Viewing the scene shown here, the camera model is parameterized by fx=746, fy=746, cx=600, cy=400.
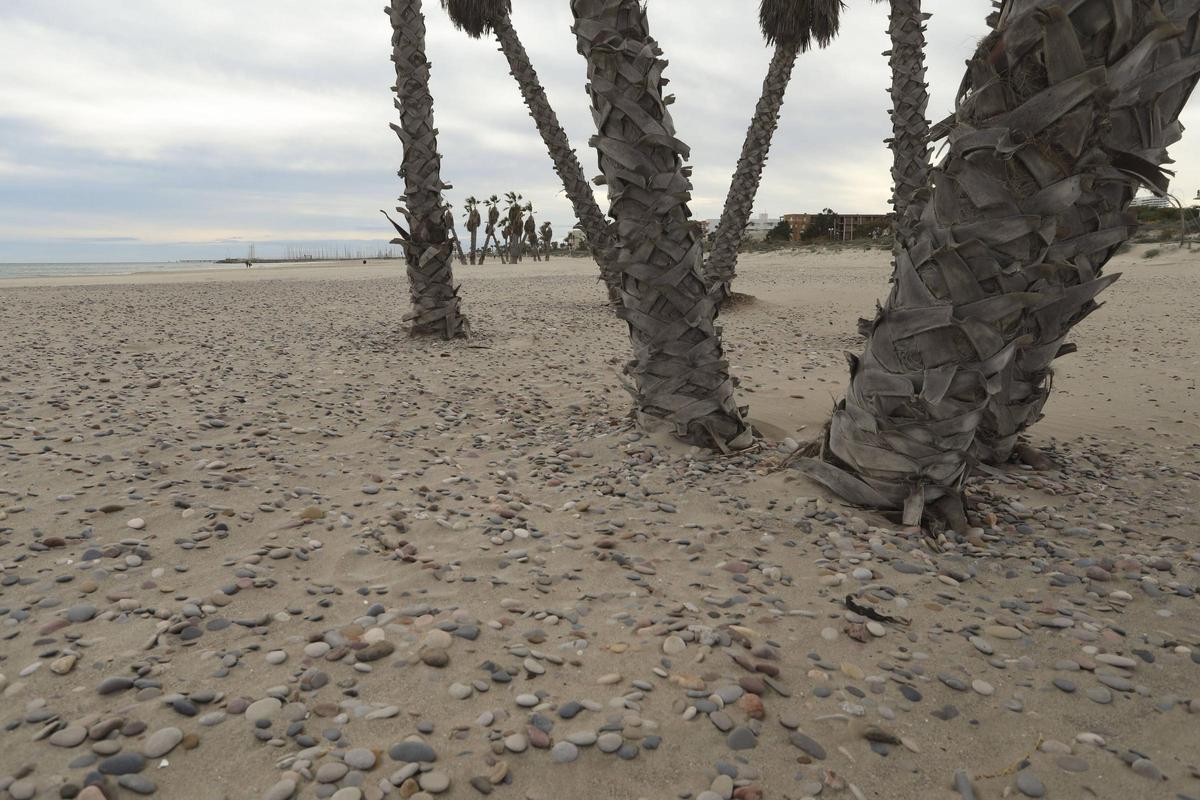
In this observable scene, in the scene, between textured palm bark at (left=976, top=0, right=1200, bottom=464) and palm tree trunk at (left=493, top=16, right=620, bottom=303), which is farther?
palm tree trunk at (left=493, top=16, right=620, bottom=303)

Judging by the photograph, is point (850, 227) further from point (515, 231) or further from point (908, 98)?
point (908, 98)

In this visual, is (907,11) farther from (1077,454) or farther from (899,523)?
(899,523)

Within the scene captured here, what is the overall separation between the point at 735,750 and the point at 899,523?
182cm

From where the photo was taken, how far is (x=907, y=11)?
8.02 m

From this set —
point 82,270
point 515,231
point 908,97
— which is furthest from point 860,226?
point 82,270

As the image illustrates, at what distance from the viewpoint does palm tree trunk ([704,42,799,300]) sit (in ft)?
37.3

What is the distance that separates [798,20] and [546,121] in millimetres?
3985

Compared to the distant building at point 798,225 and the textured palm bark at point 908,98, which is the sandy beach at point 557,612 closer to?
the textured palm bark at point 908,98

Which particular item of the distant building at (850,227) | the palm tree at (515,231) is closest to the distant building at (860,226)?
the distant building at (850,227)

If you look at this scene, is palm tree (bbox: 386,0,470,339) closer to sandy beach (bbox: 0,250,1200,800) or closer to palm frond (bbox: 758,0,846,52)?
sandy beach (bbox: 0,250,1200,800)

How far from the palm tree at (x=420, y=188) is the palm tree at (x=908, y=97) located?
5191 millimetres

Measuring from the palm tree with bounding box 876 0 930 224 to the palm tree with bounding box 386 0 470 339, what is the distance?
519 centimetres

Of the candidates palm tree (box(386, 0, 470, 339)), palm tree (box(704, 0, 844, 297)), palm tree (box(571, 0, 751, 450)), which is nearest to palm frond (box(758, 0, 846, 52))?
palm tree (box(704, 0, 844, 297))

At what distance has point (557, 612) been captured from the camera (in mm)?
2727
